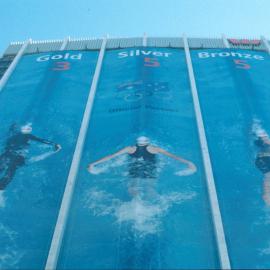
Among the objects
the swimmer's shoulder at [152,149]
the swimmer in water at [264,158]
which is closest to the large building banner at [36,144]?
the swimmer's shoulder at [152,149]

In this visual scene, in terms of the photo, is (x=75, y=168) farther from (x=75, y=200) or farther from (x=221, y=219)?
(x=221, y=219)

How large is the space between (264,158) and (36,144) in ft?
25.0

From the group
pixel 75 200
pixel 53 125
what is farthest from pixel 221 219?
pixel 53 125

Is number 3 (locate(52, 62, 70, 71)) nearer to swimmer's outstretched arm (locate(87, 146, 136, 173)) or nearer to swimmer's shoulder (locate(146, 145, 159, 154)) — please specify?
swimmer's outstretched arm (locate(87, 146, 136, 173))

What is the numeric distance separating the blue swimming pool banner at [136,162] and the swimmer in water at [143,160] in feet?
0.15

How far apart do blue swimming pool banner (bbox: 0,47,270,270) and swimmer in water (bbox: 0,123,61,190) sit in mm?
40

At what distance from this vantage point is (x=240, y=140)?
14.8 m

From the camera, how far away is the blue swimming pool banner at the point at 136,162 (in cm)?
1114

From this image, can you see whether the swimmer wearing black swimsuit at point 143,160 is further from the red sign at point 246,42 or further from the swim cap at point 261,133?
the red sign at point 246,42

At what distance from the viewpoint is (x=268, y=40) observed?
73.7ft

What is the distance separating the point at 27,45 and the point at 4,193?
38.8ft

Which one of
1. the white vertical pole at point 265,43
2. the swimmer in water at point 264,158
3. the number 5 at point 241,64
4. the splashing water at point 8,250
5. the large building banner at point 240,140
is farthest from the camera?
the white vertical pole at point 265,43

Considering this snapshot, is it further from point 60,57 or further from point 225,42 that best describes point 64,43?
point 225,42

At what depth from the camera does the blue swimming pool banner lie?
11.1m
